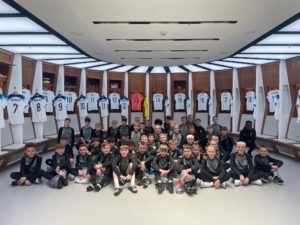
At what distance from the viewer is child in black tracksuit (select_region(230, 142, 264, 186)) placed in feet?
19.2

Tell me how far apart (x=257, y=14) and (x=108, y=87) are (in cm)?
1000

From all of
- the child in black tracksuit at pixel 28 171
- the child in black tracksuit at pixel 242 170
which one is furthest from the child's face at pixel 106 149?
the child in black tracksuit at pixel 242 170

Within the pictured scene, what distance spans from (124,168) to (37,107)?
4543mm

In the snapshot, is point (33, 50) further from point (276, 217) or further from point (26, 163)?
point (276, 217)

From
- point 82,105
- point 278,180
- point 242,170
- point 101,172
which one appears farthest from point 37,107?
point 278,180

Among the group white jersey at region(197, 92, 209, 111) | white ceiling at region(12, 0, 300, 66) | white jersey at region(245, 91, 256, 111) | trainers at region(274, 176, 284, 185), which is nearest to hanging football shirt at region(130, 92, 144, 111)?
white jersey at region(197, 92, 209, 111)

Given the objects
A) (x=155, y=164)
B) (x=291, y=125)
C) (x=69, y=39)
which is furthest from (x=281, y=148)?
(x=69, y=39)

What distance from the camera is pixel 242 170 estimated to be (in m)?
5.99

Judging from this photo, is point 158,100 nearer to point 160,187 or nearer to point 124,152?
point 124,152

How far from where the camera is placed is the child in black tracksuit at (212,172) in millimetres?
5746

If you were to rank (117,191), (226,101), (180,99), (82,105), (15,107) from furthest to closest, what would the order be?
(180,99), (226,101), (82,105), (15,107), (117,191)

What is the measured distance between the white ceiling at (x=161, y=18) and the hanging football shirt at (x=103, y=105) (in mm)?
5598

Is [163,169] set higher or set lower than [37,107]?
lower

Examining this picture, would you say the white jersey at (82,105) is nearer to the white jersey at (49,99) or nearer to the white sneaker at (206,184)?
the white jersey at (49,99)
